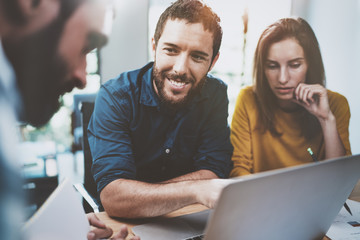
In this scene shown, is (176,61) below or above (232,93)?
above

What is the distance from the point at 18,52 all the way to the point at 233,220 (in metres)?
0.49

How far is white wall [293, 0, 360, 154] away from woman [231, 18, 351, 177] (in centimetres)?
5

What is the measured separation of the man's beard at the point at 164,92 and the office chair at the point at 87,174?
308 millimetres

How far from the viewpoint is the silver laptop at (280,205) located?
55 cm

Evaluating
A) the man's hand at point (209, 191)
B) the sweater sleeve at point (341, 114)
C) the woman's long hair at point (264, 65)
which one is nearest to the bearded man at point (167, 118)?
the man's hand at point (209, 191)

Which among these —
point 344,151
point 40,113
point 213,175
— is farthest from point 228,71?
point 40,113

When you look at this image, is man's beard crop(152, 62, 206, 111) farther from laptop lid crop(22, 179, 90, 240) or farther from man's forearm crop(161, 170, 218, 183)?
laptop lid crop(22, 179, 90, 240)

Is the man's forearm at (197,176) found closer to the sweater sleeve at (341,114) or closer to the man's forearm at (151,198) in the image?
the man's forearm at (151,198)

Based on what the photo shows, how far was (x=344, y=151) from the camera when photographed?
157 cm

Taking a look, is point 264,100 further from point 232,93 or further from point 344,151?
point 344,151

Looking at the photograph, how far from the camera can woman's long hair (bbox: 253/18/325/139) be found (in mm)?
1513

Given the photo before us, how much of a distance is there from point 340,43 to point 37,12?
1629 millimetres

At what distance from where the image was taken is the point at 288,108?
1604 millimetres

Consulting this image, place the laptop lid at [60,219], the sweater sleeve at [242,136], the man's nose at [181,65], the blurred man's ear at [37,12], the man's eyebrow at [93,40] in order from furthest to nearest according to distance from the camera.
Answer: the sweater sleeve at [242,136] < the man's nose at [181,65] < the man's eyebrow at [93,40] < the laptop lid at [60,219] < the blurred man's ear at [37,12]
